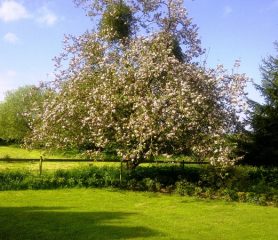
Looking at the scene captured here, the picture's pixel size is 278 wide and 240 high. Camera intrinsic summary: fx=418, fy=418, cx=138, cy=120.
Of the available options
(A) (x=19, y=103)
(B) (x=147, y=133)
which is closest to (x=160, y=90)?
(B) (x=147, y=133)

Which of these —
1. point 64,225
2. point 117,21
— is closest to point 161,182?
point 117,21

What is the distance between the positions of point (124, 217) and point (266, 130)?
→ 1498 cm

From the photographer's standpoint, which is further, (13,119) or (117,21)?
(13,119)

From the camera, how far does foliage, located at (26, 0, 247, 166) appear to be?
2058cm

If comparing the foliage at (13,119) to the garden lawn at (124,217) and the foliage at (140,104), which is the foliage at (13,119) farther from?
the garden lawn at (124,217)

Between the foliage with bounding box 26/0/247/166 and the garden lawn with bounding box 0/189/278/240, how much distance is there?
10.0 ft

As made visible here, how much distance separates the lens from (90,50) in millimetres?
23500

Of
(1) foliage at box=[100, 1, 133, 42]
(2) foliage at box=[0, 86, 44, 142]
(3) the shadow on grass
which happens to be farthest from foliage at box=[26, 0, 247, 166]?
(2) foliage at box=[0, 86, 44, 142]

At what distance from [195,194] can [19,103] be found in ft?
185

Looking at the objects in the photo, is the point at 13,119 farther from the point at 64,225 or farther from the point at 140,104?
the point at 64,225

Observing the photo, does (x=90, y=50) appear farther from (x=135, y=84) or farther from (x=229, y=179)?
(x=229, y=179)

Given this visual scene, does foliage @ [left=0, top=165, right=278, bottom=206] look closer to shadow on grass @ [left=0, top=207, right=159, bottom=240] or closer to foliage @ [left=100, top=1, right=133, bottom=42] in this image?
shadow on grass @ [left=0, top=207, right=159, bottom=240]

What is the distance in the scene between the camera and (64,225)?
520 inches

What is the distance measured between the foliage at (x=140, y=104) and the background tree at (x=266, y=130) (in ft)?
11.1
